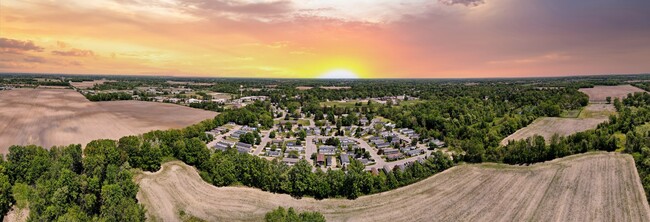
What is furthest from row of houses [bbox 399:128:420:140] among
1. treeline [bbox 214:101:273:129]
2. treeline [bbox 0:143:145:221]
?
treeline [bbox 0:143:145:221]

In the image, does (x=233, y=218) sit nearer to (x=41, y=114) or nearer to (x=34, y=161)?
(x=34, y=161)

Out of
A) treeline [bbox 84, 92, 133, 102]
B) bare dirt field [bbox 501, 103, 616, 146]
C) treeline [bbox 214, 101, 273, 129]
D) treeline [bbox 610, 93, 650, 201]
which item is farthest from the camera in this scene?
treeline [bbox 84, 92, 133, 102]

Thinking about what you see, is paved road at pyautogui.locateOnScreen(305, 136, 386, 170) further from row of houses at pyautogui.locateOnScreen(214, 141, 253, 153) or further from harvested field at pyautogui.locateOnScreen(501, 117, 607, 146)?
harvested field at pyautogui.locateOnScreen(501, 117, 607, 146)

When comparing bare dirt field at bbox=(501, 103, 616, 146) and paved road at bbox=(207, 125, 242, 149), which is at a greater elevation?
bare dirt field at bbox=(501, 103, 616, 146)

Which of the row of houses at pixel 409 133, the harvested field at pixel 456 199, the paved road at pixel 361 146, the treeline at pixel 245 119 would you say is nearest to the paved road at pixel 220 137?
the treeline at pixel 245 119

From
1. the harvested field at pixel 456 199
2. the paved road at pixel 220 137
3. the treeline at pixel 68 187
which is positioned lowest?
the harvested field at pixel 456 199

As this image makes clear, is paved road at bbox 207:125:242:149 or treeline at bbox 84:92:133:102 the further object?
treeline at bbox 84:92:133:102

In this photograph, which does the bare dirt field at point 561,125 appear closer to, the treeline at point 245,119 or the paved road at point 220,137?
the treeline at point 245,119
